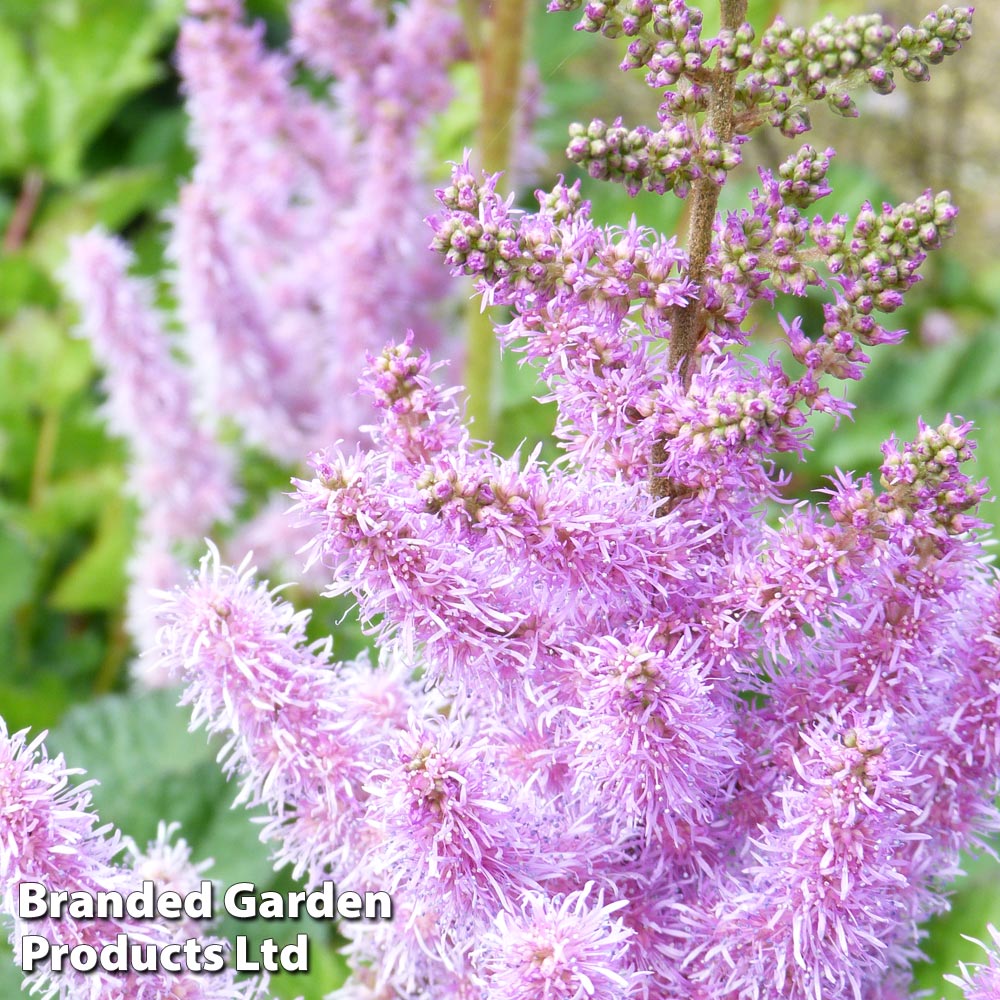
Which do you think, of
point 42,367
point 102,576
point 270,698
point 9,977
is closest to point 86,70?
point 42,367

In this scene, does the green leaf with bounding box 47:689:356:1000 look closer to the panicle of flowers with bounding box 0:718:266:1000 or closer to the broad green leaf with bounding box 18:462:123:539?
the panicle of flowers with bounding box 0:718:266:1000

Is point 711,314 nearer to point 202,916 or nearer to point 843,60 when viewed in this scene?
point 843,60

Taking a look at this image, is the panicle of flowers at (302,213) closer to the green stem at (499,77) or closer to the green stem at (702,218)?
the green stem at (499,77)

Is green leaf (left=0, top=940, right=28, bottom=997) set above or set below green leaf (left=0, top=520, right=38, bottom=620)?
above

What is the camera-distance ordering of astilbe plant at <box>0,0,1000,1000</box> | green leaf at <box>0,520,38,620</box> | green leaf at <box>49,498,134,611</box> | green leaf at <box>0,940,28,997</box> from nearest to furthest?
astilbe plant at <box>0,0,1000,1000</box>, green leaf at <box>0,940,28,997</box>, green leaf at <box>0,520,38,620</box>, green leaf at <box>49,498,134,611</box>

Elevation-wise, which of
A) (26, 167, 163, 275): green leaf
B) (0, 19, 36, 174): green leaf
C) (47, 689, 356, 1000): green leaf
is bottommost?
(47, 689, 356, 1000): green leaf

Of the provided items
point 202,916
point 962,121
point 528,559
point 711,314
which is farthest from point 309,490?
point 962,121

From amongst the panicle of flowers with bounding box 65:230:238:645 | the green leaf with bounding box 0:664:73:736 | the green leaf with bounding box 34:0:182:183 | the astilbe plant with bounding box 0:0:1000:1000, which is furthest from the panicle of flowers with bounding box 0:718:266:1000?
the green leaf with bounding box 34:0:182:183

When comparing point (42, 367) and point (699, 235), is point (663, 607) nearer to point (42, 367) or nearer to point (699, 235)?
point (699, 235)
